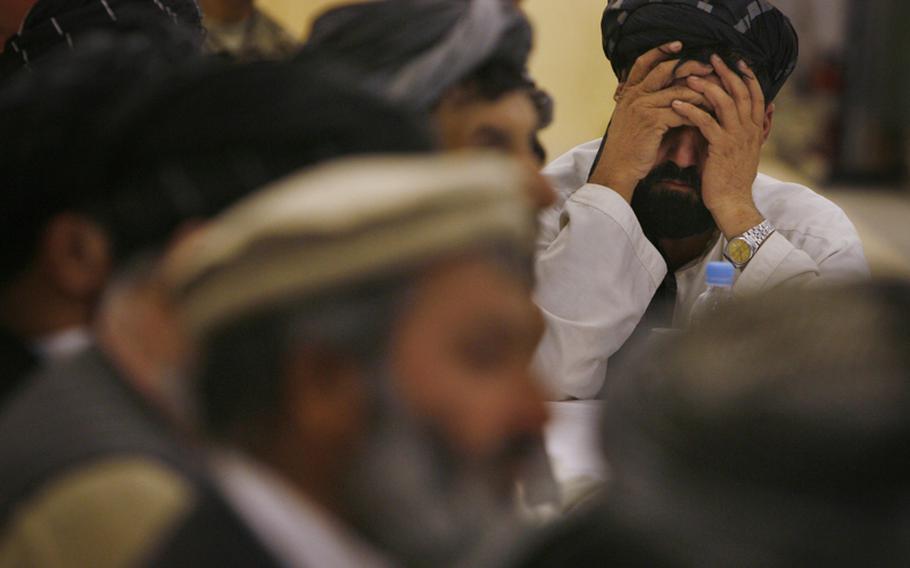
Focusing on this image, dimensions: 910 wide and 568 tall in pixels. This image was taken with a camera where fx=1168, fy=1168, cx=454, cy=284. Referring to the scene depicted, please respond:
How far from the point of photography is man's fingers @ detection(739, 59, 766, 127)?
7.36ft

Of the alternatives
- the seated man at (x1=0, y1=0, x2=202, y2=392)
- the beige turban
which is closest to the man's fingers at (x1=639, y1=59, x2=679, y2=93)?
the seated man at (x1=0, y1=0, x2=202, y2=392)

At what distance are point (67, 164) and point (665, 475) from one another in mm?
673

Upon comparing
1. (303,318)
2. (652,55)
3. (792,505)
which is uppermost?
(303,318)

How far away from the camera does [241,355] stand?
0.87m

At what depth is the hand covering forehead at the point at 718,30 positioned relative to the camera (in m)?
2.22

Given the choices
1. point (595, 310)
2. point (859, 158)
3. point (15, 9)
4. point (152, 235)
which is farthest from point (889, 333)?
point (859, 158)

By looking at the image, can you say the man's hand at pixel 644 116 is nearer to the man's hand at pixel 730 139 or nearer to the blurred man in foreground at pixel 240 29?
the man's hand at pixel 730 139

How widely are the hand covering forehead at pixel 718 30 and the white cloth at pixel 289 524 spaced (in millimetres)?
1599

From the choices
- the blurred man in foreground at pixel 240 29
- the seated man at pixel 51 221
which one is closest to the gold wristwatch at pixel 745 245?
the blurred man in foreground at pixel 240 29

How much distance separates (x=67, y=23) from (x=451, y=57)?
2.09 ft

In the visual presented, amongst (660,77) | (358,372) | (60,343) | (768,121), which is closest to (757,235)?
(768,121)

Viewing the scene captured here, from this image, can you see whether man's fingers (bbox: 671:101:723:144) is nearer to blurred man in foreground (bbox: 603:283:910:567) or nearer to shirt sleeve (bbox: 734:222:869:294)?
shirt sleeve (bbox: 734:222:869:294)

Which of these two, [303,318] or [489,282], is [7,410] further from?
[489,282]

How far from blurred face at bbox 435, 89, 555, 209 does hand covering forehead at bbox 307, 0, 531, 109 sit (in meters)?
0.04
